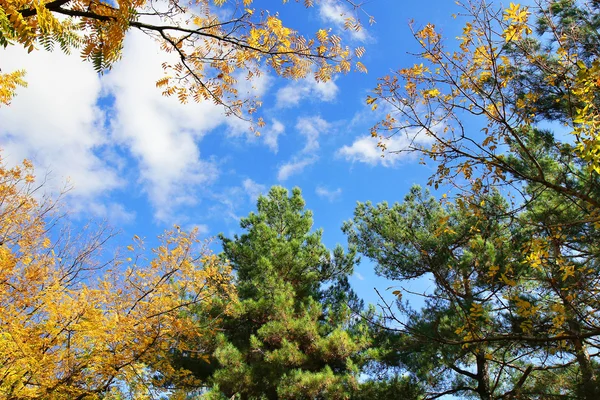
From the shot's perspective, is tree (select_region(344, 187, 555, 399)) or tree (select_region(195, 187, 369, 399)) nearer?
tree (select_region(344, 187, 555, 399))

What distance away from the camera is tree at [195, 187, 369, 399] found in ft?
30.3

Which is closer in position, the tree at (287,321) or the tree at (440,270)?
the tree at (440,270)

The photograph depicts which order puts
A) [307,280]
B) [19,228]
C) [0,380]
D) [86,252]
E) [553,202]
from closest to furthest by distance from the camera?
1. [0,380]
2. [19,228]
3. [86,252]
4. [553,202]
5. [307,280]

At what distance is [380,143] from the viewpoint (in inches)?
133

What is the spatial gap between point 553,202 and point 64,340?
808 centimetres

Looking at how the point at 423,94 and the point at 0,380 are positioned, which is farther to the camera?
the point at 0,380

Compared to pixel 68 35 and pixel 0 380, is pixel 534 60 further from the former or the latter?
pixel 0 380

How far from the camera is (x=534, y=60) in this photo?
2.72 m

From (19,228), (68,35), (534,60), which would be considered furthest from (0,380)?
(534,60)

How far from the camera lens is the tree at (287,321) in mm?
9234

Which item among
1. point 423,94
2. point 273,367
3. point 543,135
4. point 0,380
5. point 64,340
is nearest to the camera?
point 423,94

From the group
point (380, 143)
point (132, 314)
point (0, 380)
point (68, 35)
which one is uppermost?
point (380, 143)

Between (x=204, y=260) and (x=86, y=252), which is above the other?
(x=86, y=252)

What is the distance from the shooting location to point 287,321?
983 centimetres
